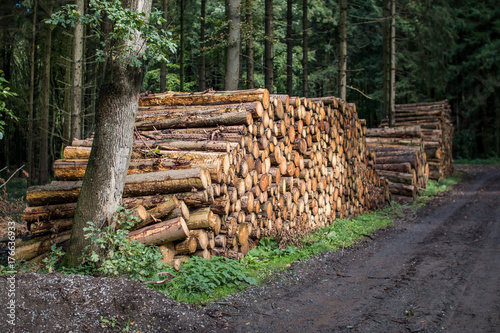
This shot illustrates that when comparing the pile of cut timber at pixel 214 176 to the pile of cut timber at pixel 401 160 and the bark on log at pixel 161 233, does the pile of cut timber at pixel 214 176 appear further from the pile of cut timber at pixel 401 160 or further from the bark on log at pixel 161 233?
the pile of cut timber at pixel 401 160

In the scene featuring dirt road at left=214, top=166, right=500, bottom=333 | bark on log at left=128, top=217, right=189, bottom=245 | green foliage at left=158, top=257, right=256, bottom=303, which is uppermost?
bark on log at left=128, top=217, right=189, bottom=245

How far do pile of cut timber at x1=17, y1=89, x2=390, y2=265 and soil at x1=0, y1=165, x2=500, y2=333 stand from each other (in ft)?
3.66

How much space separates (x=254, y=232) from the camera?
7.16m

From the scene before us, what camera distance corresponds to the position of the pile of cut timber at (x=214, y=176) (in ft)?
18.7

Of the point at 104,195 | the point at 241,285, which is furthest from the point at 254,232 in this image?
the point at 104,195

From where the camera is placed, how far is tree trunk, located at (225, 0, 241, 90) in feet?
39.0

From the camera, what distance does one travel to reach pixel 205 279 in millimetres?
5223

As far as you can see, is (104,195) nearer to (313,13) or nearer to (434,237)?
(434,237)

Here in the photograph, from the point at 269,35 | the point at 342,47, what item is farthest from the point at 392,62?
the point at 269,35

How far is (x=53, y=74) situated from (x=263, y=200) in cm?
1946

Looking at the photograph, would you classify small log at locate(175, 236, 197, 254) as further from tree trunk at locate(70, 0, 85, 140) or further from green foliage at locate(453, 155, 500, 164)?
green foliage at locate(453, 155, 500, 164)

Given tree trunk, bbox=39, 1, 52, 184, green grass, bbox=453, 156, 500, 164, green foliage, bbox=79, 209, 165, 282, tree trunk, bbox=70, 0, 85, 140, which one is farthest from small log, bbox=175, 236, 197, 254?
green grass, bbox=453, 156, 500, 164

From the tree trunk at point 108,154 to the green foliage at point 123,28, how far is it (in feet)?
0.22

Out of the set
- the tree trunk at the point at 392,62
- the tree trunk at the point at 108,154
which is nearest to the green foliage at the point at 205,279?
the tree trunk at the point at 108,154
